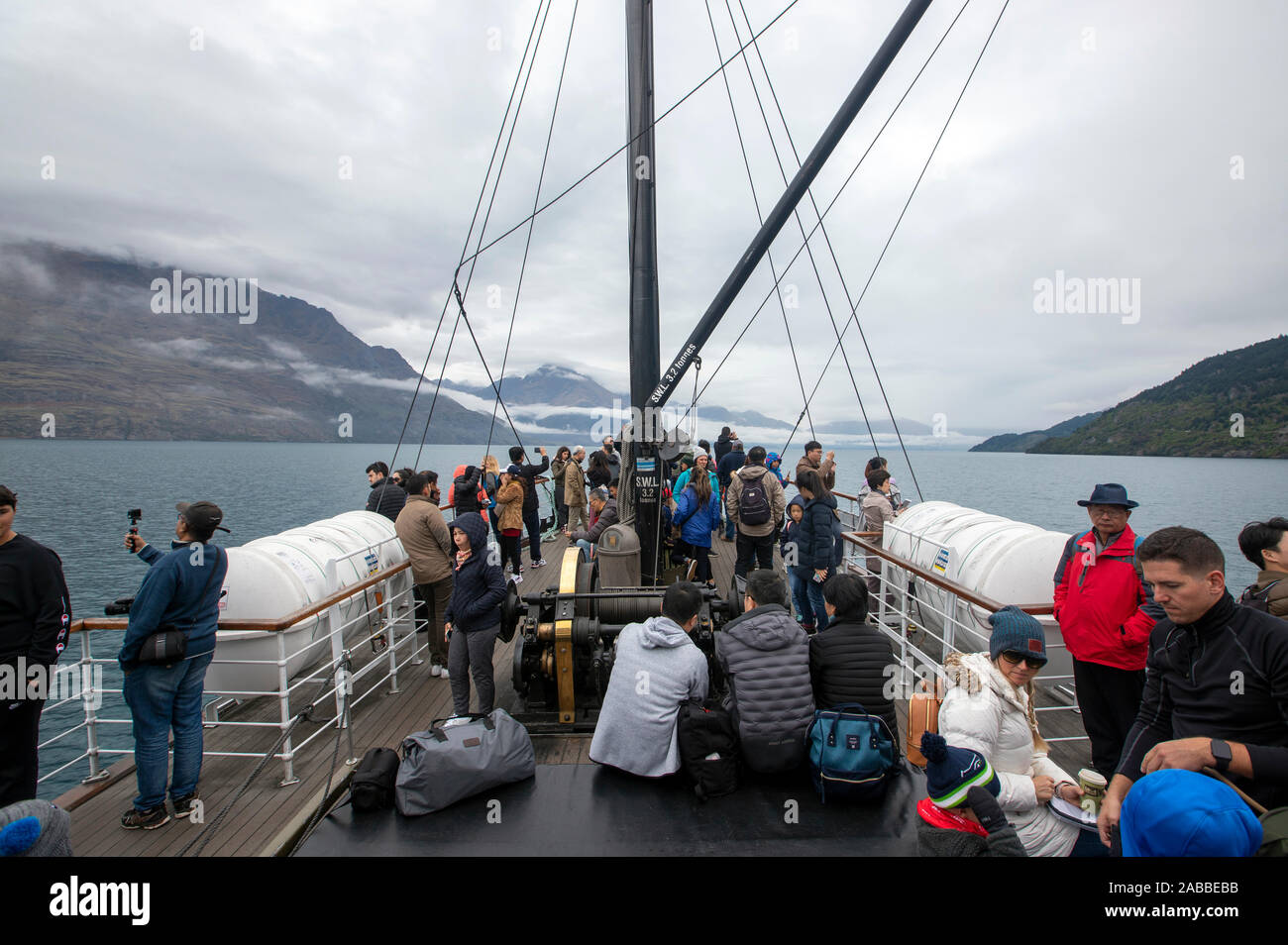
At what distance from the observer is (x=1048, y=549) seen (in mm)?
5363

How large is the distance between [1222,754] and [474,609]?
414cm

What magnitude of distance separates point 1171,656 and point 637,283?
5975 millimetres

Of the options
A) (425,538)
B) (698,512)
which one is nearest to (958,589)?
(698,512)

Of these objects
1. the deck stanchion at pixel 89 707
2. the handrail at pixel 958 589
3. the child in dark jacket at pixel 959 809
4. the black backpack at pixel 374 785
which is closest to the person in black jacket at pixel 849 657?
the child in dark jacket at pixel 959 809

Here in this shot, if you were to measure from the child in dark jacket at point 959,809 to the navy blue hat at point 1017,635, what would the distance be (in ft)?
1.55

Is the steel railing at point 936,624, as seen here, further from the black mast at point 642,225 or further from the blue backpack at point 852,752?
the black mast at point 642,225

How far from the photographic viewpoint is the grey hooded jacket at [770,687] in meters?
2.89

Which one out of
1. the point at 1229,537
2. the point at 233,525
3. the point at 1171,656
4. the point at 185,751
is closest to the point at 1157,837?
the point at 1171,656

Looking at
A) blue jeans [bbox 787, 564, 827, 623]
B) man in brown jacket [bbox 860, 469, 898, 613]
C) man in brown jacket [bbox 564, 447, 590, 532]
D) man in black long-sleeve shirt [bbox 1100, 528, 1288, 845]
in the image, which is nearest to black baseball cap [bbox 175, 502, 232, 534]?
man in black long-sleeve shirt [bbox 1100, 528, 1288, 845]

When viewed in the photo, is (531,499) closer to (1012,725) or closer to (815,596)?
(815,596)

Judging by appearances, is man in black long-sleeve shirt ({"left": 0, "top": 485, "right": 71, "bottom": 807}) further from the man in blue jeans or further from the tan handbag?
the tan handbag

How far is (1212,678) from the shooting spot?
6.80 feet
